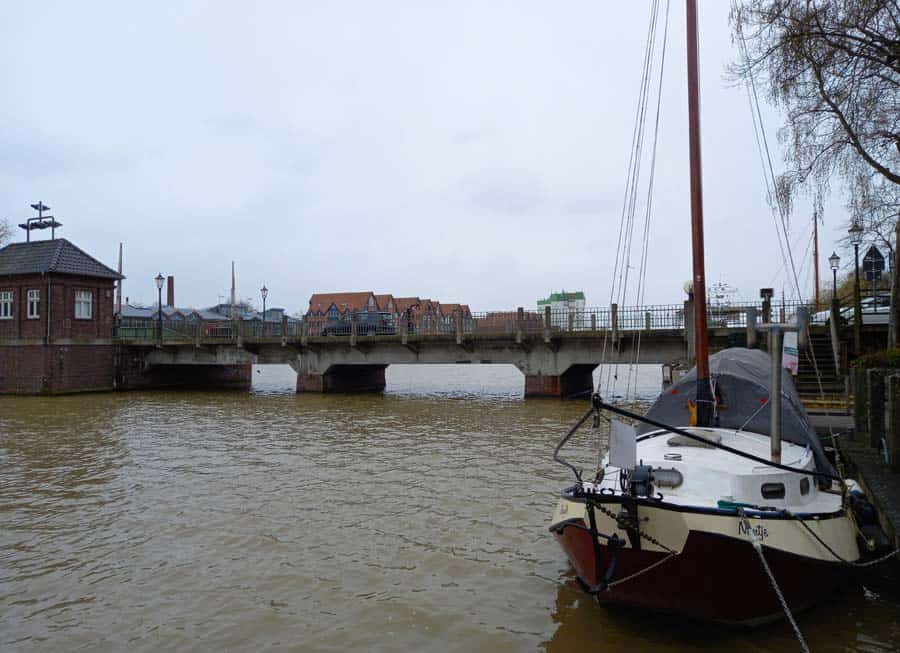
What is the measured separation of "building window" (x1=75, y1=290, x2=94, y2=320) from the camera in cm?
3662

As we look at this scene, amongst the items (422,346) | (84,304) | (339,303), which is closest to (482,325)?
(422,346)

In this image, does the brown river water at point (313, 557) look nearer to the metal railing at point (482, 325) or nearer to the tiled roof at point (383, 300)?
the metal railing at point (482, 325)

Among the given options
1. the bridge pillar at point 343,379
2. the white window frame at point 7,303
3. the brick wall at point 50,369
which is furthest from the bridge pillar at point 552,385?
the white window frame at point 7,303

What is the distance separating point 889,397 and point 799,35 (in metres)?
5.84

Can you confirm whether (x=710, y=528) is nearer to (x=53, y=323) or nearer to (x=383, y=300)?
(x=53, y=323)

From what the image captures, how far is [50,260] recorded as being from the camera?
36094mm

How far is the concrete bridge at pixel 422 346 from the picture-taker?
28.7 metres

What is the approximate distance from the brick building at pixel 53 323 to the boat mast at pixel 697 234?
115 ft

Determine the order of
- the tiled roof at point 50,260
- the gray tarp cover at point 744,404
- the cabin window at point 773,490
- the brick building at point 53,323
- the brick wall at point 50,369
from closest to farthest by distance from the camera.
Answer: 1. the cabin window at point 773,490
2. the gray tarp cover at point 744,404
3. the brick wall at point 50,369
4. the brick building at point 53,323
5. the tiled roof at point 50,260

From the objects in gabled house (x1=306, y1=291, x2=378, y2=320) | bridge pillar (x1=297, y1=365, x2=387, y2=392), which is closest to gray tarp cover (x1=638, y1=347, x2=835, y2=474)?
bridge pillar (x1=297, y1=365, x2=387, y2=392)

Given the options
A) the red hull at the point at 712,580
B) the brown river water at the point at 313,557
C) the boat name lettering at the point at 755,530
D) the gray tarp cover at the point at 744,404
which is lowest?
the brown river water at the point at 313,557

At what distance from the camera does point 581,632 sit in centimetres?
642

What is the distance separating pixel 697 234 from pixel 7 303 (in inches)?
1536

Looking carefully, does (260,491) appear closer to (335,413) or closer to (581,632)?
(581,632)
